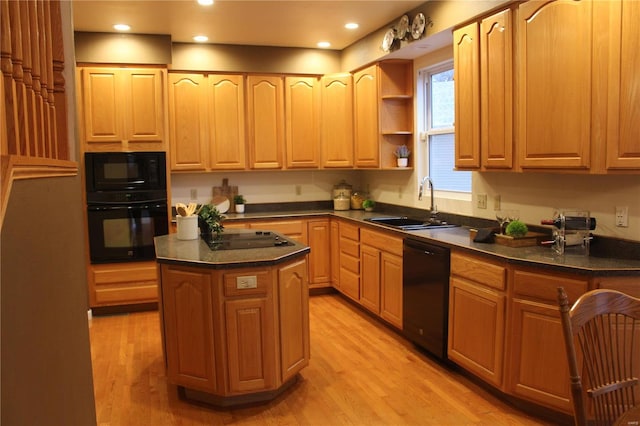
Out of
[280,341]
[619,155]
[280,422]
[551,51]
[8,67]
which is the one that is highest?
[551,51]

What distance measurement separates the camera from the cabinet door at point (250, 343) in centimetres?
304

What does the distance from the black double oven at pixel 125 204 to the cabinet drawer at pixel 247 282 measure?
2.45 meters

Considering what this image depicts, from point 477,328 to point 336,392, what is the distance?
0.95 m

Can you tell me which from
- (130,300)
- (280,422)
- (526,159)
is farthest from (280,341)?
(130,300)

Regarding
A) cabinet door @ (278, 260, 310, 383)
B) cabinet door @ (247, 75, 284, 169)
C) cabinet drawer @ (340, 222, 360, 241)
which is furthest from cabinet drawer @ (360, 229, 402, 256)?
cabinet door @ (247, 75, 284, 169)

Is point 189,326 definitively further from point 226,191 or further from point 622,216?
point 226,191

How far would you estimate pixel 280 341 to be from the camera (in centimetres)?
315

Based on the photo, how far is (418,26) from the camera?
13.9 feet

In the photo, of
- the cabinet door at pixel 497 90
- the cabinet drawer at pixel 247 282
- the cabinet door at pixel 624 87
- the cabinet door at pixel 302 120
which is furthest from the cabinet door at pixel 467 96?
the cabinet door at pixel 302 120

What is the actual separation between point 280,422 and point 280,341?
44cm

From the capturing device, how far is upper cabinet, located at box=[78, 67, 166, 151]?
4.99 metres

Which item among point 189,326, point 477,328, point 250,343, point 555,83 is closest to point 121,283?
point 189,326

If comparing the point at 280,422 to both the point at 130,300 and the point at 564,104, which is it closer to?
the point at 564,104

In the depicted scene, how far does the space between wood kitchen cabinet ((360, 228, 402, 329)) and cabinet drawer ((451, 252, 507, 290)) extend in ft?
2.57
